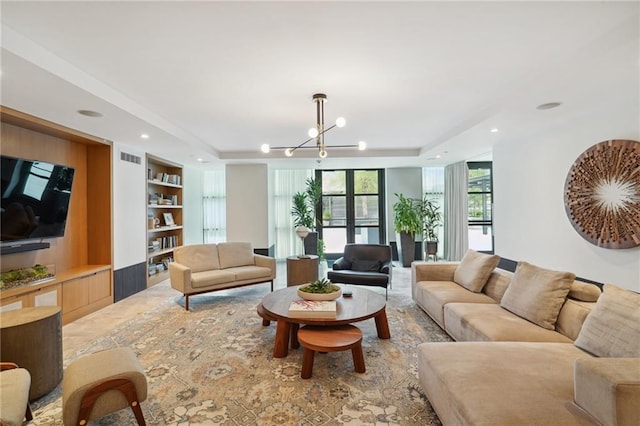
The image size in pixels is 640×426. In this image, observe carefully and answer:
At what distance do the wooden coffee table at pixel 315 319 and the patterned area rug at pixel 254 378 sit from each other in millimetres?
123

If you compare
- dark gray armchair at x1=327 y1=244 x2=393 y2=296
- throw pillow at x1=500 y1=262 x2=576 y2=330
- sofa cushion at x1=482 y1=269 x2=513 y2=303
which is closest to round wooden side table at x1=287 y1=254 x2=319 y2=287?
dark gray armchair at x1=327 y1=244 x2=393 y2=296

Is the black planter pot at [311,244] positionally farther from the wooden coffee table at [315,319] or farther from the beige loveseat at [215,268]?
the wooden coffee table at [315,319]

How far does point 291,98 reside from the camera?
11.7 feet

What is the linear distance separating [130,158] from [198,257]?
6.73 ft

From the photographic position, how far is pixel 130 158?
5207mm

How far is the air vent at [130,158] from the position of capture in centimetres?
500

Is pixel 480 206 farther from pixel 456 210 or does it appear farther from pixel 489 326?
pixel 489 326

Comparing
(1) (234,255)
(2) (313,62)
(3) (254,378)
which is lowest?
(3) (254,378)

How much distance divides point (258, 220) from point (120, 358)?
206 inches

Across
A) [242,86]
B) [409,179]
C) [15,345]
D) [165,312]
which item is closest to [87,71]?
[242,86]

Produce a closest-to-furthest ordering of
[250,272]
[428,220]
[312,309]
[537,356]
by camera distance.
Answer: [537,356], [312,309], [250,272], [428,220]

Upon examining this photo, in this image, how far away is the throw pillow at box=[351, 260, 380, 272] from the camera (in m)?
5.26

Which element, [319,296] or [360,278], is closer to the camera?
[319,296]

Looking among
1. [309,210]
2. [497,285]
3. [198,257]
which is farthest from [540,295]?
[309,210]
